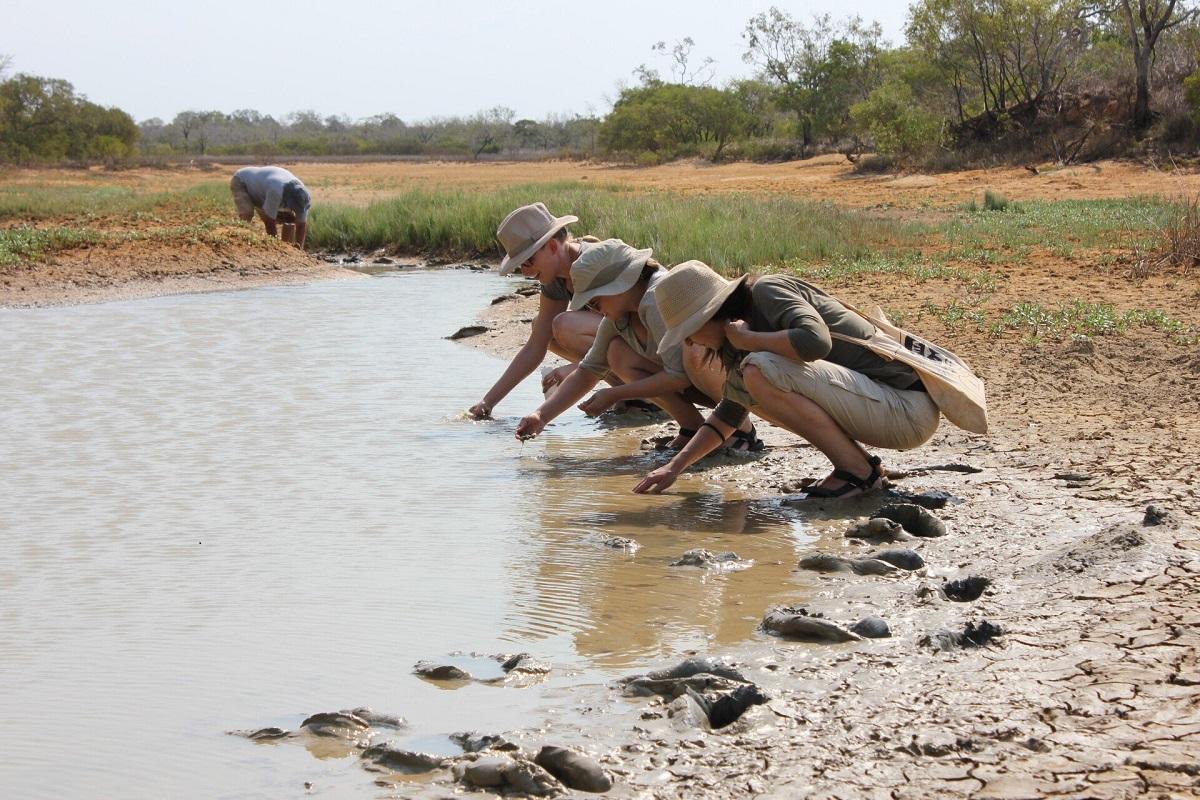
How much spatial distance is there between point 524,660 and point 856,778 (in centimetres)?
117

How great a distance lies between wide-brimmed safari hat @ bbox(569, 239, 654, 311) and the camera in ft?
19.6

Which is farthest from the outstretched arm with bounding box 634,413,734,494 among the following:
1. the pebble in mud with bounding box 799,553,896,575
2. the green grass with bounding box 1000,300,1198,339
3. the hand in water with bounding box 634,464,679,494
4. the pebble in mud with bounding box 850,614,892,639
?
the green grass with bounding box 1000,300,1198,339

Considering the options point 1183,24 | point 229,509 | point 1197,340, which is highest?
point 1183,24

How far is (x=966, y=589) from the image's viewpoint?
409 cm

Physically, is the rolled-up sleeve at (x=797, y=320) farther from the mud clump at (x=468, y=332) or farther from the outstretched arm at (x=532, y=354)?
the mud clump at (x=468, y=332)

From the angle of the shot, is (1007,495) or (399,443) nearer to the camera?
(1007,495)

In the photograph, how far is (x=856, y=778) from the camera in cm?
283

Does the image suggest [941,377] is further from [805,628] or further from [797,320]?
[805,628]

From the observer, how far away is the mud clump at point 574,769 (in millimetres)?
2877

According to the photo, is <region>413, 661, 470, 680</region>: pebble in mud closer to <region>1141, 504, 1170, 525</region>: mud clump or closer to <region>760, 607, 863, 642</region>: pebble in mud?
<region>760, 607, 863, 642</region>: pebble in mud

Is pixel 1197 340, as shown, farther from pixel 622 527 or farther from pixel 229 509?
pixel 229 509

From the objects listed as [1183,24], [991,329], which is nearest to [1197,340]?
[991,329]

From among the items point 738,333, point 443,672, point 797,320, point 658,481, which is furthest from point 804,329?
point 443,672

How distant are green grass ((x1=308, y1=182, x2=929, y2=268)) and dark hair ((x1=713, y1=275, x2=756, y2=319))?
21.8 feet
